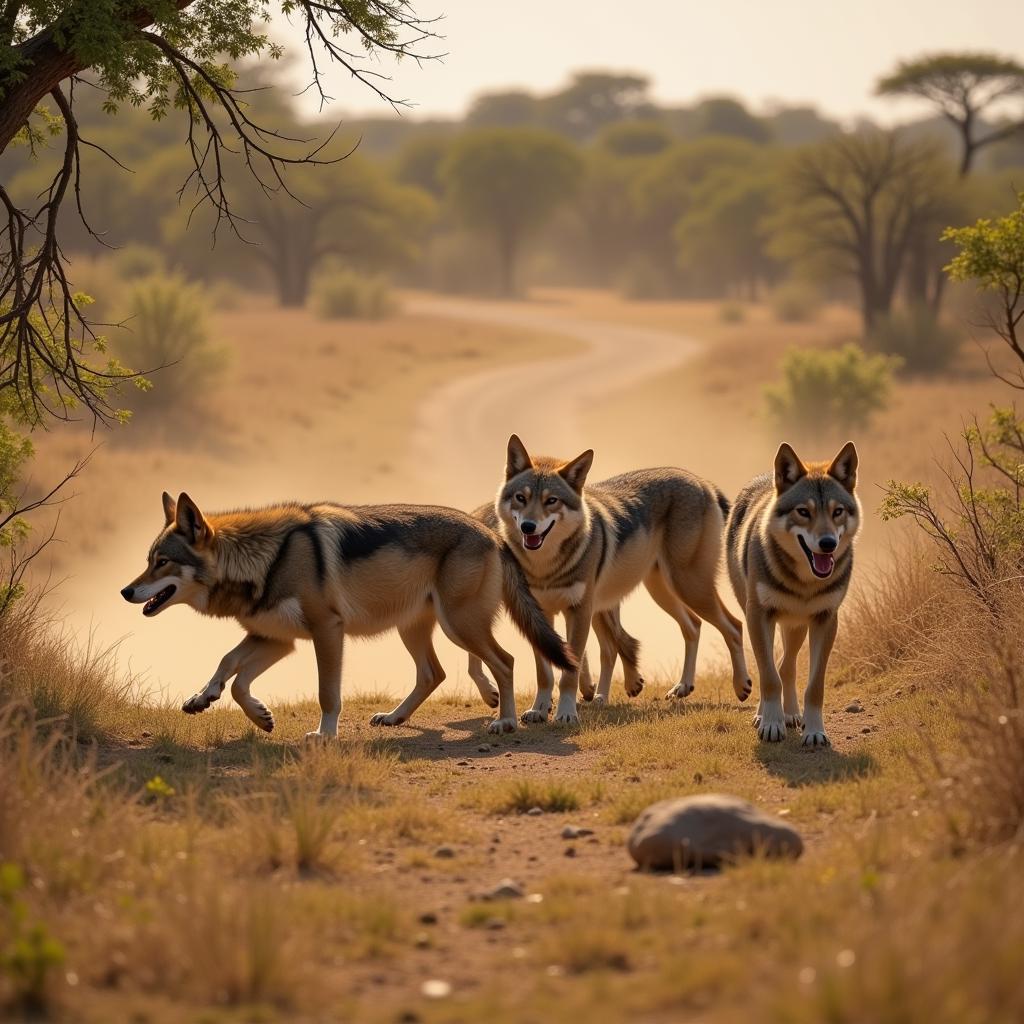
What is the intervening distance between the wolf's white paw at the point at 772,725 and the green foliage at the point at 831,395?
23004mm

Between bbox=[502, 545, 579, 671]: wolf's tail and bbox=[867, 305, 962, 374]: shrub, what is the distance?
105 ft

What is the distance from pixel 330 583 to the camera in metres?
9.52

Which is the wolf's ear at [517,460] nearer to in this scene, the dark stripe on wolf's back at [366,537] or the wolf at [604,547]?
the wolf at [604,547]

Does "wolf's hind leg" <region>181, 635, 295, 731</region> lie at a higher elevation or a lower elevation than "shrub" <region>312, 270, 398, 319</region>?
lower

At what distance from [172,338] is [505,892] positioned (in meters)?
29.7

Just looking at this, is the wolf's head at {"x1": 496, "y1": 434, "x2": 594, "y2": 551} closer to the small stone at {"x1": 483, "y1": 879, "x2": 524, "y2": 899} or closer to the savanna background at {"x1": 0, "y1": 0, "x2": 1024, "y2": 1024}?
the savanna background at {"x1": 0, "y1": 0, "x2": 1024, "y2": 1024}

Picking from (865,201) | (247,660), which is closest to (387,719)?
(247,660)

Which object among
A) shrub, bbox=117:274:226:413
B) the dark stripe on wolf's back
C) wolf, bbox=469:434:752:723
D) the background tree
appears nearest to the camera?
the dark stripe on wolf's back

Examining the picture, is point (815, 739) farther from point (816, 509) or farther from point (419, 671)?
point (419, 671)

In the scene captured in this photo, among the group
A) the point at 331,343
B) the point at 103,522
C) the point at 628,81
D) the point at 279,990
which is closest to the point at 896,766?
the point at 279,990

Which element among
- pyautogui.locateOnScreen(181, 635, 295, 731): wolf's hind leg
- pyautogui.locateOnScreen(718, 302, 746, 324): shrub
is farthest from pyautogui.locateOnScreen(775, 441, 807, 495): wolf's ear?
pyautogui.locateOnScreen(718, 302, 746, 324): shrub

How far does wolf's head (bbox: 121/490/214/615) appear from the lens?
30.4 feet

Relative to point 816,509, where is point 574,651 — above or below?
below

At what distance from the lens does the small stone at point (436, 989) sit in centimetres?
483
